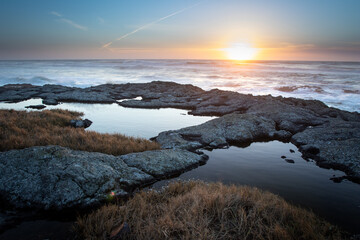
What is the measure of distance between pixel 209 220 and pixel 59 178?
6.62 meters

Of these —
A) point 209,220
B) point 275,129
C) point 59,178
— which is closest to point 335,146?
point 275,129

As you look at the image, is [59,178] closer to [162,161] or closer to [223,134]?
[162,161]

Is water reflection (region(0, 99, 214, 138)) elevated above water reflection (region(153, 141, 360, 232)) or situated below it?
below

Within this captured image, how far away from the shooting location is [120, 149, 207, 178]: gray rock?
12.8 m

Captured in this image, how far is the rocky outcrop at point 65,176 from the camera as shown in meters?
9.36

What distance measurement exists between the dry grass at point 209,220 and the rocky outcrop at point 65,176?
1.62m

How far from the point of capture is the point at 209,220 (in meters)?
7.76

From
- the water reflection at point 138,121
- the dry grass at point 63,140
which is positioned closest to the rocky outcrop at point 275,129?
the dry grass at point 63,140

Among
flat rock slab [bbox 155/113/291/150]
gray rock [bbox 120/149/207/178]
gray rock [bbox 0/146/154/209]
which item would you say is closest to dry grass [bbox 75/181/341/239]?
gray rock [bbox 0/146/154/209]

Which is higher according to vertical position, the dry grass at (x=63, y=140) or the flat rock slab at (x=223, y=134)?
the dry grass at (x=63, y=140)

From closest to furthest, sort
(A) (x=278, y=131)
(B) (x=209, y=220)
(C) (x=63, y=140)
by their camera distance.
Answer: (B) (x=209, y=220)
(C) (x=63, y=140)
(A) (x=278, y=131)

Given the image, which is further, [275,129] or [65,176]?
[275,129]

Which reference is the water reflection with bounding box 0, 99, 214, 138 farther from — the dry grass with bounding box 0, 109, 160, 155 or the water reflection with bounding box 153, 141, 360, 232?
the water reflection with bounding box 153, 141, 360, 232

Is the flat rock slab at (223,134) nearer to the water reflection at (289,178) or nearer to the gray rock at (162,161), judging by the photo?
the water reflection at (289,178)
